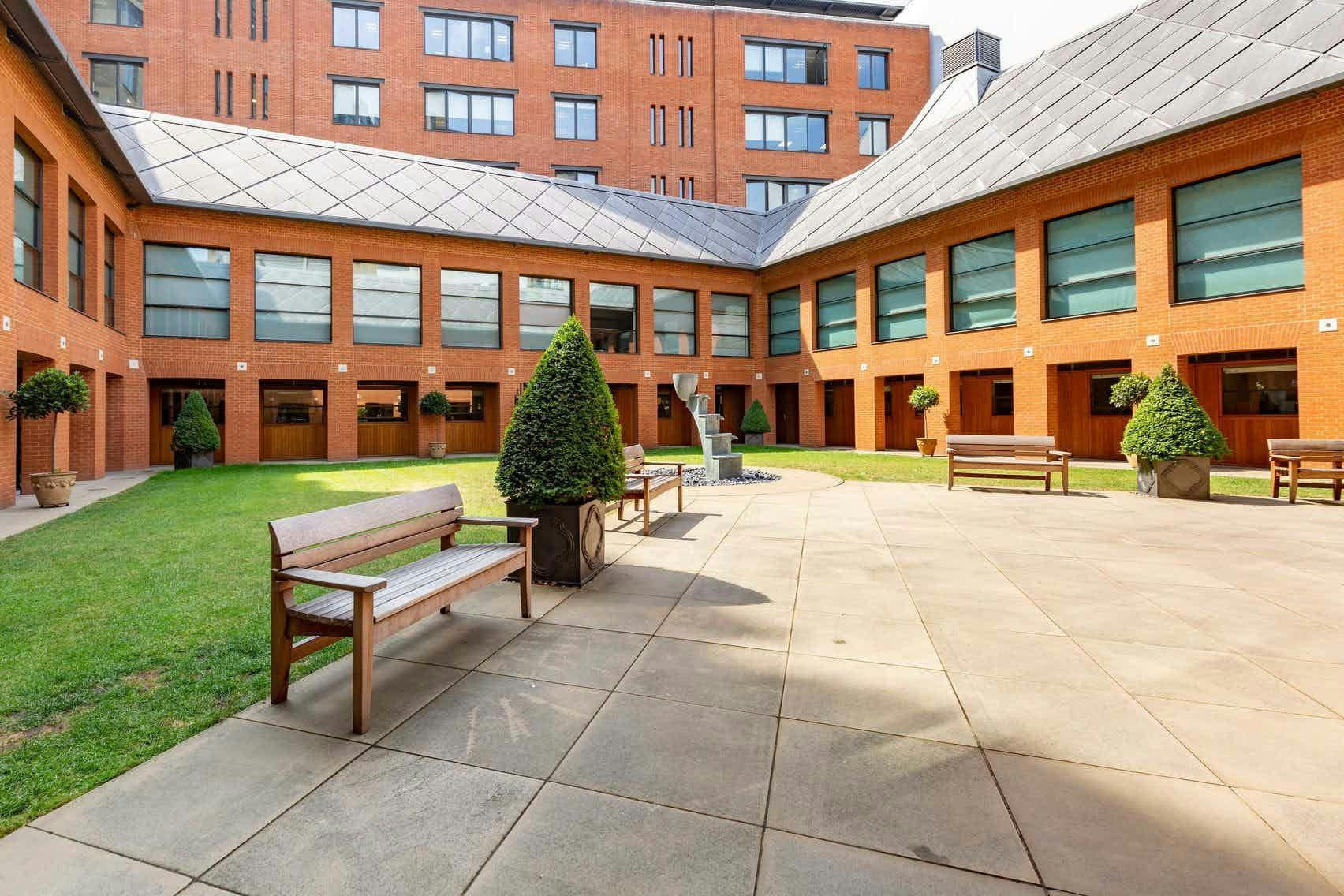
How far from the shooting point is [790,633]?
12.5 feet

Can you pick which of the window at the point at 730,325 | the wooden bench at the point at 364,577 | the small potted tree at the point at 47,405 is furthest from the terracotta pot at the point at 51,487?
the window at the point at 730,325

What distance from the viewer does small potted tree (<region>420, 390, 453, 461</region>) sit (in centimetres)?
1978

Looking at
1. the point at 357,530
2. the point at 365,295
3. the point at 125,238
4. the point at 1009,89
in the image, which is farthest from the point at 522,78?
the point at 357,530

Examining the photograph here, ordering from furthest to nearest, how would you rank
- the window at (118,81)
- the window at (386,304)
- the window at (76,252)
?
the window at (118,81), the window at (386,304), the window at (76,252)

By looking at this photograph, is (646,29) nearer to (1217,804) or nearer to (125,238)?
(125,238)

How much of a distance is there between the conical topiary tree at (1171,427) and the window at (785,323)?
48.7ft

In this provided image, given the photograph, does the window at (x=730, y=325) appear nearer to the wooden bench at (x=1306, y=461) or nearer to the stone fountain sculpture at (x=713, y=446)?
the stone fountain sculpture at (x=713, y=446)

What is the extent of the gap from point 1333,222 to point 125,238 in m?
29.0

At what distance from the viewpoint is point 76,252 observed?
1343 centimetres

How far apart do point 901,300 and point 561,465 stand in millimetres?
18480

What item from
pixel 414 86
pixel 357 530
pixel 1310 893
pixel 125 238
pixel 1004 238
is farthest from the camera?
pixel 414 86

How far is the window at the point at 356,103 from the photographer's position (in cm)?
2684

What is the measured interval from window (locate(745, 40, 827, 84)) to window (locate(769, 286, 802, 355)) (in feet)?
45.7

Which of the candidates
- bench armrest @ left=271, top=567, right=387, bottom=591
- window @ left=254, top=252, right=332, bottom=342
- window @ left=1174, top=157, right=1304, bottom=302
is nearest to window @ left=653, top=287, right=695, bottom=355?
window @ left=254, top=252, right=332, bottom=342
